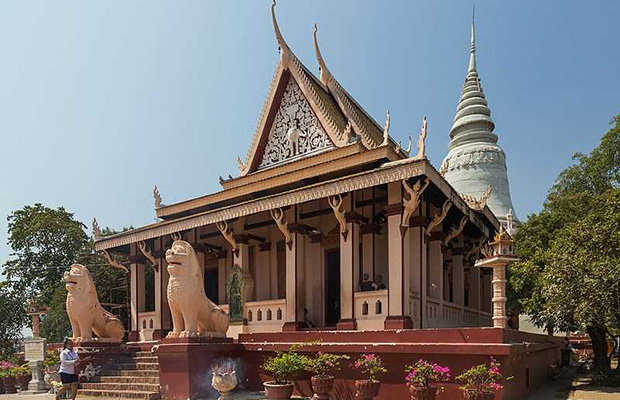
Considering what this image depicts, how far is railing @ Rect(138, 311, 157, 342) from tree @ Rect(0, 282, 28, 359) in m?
12.8

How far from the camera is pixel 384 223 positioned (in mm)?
12312

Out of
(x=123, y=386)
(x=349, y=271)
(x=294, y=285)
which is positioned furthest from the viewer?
(x=294, y=285)

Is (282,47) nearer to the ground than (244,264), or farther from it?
farther from it

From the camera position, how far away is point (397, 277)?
988cm

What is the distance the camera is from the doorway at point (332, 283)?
505 inches

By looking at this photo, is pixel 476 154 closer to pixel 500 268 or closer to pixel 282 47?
pixel 282 47

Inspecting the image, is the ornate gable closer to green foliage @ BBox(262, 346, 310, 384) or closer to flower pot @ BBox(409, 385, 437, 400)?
green foliage @ BBox(262, 346, 310, 384)

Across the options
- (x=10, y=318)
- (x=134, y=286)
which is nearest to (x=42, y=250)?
(x=10, y=318)

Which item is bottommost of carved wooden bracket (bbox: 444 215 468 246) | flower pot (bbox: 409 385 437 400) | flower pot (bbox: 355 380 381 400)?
flower pot (bbox: 355 380 381 400)

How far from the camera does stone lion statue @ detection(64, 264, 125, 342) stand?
12.0 m

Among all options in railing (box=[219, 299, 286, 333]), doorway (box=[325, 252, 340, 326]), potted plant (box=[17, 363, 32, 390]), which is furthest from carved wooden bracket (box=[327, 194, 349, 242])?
potted plant (box=[17, 363, 32, 390])

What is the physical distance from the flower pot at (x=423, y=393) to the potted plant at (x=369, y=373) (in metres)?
0.78

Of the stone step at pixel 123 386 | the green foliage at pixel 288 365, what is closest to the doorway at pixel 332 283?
the green foliage at pixel 288 365

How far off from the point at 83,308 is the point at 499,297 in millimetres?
9868
